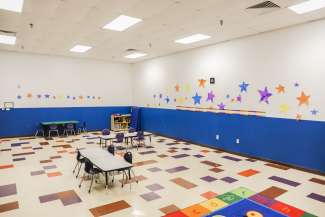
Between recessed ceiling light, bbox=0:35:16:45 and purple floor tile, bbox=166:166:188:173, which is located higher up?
recessed ceiling light, bbox=0:35:16:45

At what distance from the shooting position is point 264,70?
617 centimetres

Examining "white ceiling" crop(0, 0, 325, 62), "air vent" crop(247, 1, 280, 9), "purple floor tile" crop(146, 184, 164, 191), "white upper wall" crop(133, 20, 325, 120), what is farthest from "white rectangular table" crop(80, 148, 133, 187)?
"white upper wall" crop(133, 20, 325, 120)

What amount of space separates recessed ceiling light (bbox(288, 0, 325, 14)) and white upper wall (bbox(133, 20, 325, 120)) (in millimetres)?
823

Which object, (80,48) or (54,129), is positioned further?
(54,129)

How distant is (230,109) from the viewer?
7086mm

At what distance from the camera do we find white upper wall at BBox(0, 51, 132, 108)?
30.6 feet

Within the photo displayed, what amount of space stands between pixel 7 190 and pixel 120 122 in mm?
7555

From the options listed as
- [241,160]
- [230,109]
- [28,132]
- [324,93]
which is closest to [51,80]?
[28,132]

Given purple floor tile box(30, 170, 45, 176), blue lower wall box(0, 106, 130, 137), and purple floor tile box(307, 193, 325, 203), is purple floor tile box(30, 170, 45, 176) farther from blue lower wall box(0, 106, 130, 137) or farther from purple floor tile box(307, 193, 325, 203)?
purple floor tile box(307, 193, 325, 203)

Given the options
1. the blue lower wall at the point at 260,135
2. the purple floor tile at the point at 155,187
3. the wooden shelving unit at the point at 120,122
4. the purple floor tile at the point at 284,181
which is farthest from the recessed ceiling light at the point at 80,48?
the purple floor tile at the point at 284,181

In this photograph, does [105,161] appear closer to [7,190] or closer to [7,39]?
[7,190]

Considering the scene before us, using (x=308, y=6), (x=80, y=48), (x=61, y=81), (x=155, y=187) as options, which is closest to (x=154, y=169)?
(x=155, y=187)

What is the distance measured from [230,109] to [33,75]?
807 cm

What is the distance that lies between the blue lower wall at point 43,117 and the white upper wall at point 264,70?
4.15 meters
